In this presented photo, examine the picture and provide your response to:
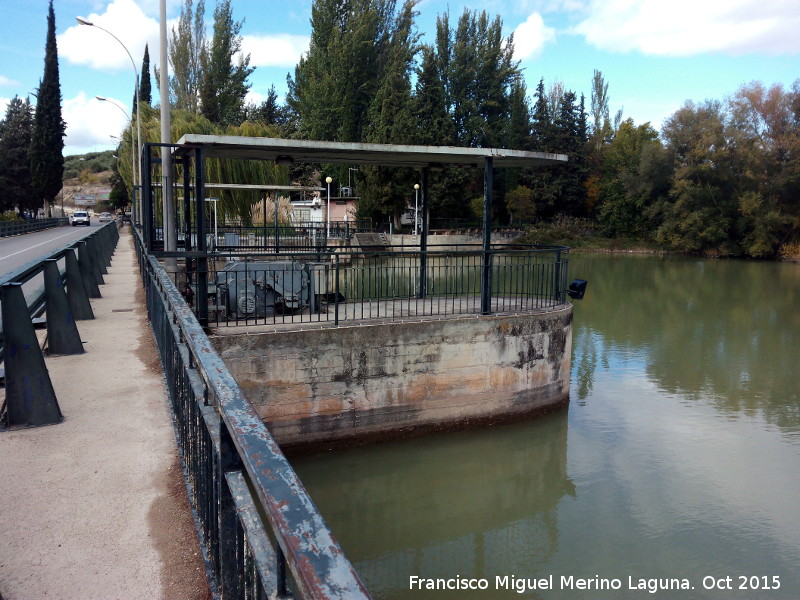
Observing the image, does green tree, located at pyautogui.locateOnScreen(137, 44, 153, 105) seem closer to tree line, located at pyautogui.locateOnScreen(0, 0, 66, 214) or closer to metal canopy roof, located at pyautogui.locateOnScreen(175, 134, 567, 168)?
tree line, located at pyautogui.locateOnScreen(0, 0, 66, 214)

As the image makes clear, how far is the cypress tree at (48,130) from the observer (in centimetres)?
5203

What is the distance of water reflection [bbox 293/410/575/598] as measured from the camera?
24.7ft

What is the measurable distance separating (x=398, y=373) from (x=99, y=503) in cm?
683

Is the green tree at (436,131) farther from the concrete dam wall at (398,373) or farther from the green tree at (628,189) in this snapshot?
the concrete dam wall at (398,373)

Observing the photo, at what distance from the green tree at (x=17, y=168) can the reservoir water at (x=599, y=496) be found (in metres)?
55.6

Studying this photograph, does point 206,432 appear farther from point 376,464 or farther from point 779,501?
point 779,501

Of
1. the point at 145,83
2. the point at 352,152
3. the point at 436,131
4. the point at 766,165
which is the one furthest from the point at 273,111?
the point at 352,152

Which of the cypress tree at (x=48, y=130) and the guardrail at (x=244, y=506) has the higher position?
the cypress tree at (x=48, y=130)

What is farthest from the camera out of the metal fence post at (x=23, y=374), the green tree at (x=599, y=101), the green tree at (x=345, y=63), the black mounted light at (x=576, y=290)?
the green tree at (x=599, y=101)

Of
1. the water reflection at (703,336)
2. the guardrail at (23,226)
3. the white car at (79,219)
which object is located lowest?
the water reflection at (703,336)

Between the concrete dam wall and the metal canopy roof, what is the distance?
2.69 metres

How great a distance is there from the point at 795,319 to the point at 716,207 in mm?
30905

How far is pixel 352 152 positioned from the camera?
1101cm

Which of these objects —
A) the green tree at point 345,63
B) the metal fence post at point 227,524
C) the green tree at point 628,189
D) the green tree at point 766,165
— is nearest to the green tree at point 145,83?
the green tree at point 345,63
